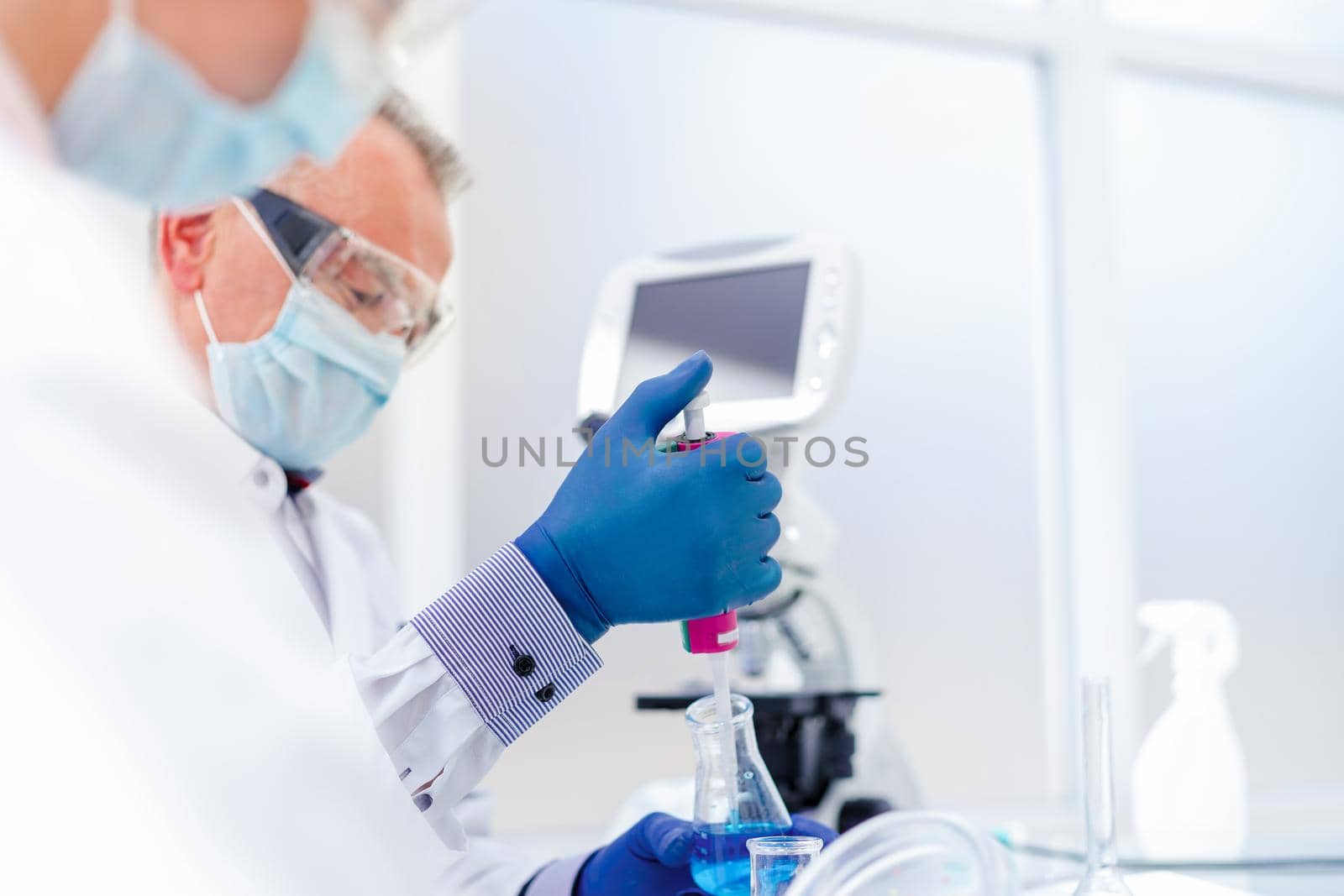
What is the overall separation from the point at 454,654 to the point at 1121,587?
6.82ft

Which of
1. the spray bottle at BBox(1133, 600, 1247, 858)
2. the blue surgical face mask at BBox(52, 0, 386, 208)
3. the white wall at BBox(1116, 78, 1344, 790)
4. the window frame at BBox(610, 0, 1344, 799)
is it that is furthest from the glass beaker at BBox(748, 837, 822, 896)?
the white wall at BBox(1116, 78, 1344, 790)

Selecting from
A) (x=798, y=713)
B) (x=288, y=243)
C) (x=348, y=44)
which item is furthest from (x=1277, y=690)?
(x=348, y=44)

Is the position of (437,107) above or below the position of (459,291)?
above

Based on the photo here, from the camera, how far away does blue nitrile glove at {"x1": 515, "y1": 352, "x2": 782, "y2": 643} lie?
89 cm

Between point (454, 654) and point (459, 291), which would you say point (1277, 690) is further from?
point (454, 654)

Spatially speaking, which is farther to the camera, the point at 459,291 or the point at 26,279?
the point at 459,291

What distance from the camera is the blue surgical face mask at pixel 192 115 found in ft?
→ 1.87

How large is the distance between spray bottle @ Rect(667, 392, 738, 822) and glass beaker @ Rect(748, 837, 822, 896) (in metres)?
0.13

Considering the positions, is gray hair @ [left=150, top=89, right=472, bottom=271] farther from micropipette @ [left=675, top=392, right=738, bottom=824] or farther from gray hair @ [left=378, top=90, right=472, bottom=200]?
micropipette @ [left=675, top=392, right=738, bottom=824]

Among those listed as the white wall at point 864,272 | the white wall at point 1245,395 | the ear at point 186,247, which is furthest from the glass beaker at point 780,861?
the white wall at point 1245,395

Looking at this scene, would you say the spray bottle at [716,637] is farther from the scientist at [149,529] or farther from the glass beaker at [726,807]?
the scientist at [149,529]

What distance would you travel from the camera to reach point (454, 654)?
0.87 m

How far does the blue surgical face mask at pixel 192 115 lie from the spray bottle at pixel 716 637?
0.38m

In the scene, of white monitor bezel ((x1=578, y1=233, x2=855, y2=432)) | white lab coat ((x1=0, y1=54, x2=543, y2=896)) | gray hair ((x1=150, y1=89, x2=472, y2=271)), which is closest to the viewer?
white lab coat ((x1=0, y1=54, x2=543, y2=896))
